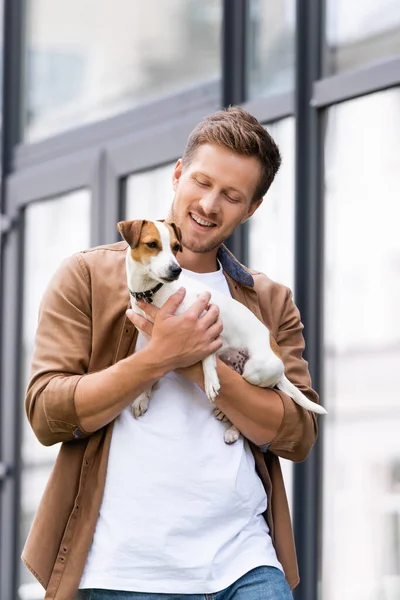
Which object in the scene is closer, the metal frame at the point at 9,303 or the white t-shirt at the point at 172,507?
the white t-shirt at the point at 172,507

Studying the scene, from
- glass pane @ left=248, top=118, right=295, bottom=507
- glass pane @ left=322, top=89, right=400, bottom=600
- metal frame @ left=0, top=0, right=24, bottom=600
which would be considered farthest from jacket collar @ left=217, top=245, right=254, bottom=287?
metal frame @ left=0, top=0, right=24, bottom=600

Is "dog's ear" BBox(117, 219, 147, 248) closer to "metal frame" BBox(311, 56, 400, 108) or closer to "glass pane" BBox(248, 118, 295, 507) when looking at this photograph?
"metal frame" BBox(311, 56, 400, 108)

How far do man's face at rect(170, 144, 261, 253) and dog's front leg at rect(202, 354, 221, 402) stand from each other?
226mm

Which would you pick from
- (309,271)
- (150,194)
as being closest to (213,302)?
(309,271)

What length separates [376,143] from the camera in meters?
3.43

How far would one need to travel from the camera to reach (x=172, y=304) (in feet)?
6.19

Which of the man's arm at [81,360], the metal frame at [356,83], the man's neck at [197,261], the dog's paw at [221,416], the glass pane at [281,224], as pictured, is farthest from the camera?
the glass pane at [281,224]

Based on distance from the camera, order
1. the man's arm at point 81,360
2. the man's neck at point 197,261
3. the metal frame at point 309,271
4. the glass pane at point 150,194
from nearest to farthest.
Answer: the man's arm at point 81,360
the man's neck at point 197,261
the metal frame at point 309,271
the glass pane at point 150,194

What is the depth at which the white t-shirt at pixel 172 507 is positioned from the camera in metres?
1.85

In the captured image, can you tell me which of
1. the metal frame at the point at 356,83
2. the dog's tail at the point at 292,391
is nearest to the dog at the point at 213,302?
the dog's tail at the point at 292,391

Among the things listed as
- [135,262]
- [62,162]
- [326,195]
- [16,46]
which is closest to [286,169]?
[326,195]

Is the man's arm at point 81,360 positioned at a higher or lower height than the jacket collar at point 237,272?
lower

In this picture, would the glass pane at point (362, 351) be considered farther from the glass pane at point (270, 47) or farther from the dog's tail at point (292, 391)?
the dog's tail at point (292, 391)

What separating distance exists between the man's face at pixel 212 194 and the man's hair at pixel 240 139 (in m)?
0.01
